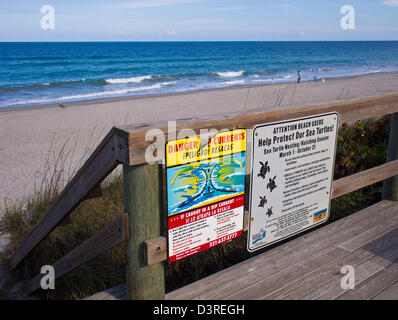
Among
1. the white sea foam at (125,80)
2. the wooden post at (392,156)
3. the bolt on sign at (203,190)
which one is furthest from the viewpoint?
the white sea foam at (125,80)

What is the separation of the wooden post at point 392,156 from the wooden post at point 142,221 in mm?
2480

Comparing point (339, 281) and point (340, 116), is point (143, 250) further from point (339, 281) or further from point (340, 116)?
point (340, 116)

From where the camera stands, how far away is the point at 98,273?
3504 millimetres

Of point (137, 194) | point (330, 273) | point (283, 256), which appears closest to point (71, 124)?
point (283, 256)

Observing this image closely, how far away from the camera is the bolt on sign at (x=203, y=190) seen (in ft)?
6.56

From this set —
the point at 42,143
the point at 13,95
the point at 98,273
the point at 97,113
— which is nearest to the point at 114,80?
the point at 13,95

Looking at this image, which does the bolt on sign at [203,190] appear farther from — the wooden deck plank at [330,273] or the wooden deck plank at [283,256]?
the wooden deck plank at [330,273]

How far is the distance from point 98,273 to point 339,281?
199 centimetres

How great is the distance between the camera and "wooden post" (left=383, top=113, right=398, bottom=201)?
3.58 metres

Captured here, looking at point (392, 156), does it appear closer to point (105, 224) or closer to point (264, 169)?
point (264, 169)

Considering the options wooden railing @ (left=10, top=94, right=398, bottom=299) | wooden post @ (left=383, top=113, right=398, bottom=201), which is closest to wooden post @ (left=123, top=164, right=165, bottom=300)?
wooden railing @ (left=10, top=94, right=398, bottom=299)

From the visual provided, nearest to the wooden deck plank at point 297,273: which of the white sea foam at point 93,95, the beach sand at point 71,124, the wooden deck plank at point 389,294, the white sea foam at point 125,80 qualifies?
the wooden deck plank at point 389,294

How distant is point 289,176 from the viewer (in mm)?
2590

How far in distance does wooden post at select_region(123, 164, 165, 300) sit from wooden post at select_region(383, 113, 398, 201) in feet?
8.14
